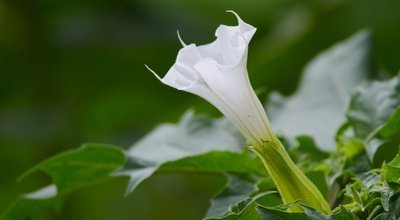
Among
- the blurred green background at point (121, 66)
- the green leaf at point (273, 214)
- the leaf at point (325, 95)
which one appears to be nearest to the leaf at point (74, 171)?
the leaf at point (325, 95)

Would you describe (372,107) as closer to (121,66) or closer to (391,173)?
(391,173)

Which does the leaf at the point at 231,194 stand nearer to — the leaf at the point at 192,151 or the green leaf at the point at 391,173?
the leaf at the point at 192,151

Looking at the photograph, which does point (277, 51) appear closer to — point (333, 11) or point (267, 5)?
point (333, 11)

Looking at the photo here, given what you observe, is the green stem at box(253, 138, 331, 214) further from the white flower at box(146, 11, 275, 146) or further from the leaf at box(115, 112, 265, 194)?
the leaf at box(115, 112, 265, 194)

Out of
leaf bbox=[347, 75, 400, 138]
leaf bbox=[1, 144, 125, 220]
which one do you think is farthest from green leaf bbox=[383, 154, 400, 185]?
leaf bbox=[1, 144, 125, 220]

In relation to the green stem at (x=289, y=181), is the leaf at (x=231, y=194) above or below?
below

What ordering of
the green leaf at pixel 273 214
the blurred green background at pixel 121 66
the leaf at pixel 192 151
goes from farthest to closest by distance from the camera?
1. the blurred green background at pixel 121 66
2. the leaf at pixel 192 151
3. the green leaf at pixel 273 214

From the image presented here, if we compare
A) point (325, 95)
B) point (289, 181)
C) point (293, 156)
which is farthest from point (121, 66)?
point (289, 181)
